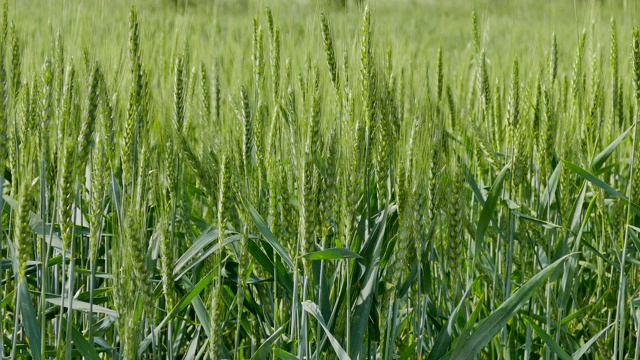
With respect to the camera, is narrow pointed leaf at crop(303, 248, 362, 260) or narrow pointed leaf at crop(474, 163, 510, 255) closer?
narrow pointed leaf at crop(303, 248, 362, 260)

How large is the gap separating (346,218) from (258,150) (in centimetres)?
43

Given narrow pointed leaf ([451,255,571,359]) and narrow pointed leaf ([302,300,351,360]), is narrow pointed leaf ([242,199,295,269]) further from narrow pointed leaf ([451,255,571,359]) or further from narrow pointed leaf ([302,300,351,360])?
narrow pointed leaf ([451,255,571,359])

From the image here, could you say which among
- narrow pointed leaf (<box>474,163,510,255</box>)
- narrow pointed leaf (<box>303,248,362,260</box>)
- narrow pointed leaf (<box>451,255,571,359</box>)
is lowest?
narrow pointed leaf (<box>451,255,571,359</box>)

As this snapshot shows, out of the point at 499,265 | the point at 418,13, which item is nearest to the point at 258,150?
the point at 499,265

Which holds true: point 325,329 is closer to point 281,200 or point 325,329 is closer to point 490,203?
point 281,200

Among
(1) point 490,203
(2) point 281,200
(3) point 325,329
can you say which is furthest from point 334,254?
(1) point 490,203

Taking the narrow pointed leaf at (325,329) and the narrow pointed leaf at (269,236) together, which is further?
the narrow pointed leaf at (269,236)

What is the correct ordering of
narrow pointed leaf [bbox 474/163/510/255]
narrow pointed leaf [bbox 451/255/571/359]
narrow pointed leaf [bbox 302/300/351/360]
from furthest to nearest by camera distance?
1. narrow pointed leaf [bbox 474/163/510/255]
2. narrow pointed leaf [bbox 451/255/571/359]
3. narrow pointed leaf [bbox 302/300/351/360]

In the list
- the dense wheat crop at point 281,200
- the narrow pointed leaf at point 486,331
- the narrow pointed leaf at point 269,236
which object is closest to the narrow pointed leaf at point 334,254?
the dense wheat crop at point 281,200

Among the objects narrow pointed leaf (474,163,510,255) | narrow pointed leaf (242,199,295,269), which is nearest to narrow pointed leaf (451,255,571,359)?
A: narrow pointed leaf (474,163,510,255)

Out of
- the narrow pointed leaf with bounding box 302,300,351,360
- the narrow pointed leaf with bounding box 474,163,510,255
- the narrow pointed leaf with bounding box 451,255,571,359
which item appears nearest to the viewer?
the narrow pointed leaf with bounding box 302,300,351,360

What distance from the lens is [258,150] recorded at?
1.79 m

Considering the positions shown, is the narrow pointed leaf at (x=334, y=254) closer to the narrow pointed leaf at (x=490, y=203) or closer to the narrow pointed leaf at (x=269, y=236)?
the narrow pointed leaf at (x=269, y=236)

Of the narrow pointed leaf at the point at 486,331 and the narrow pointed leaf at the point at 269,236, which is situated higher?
the narrow pointed leaf at the point at 269,236
